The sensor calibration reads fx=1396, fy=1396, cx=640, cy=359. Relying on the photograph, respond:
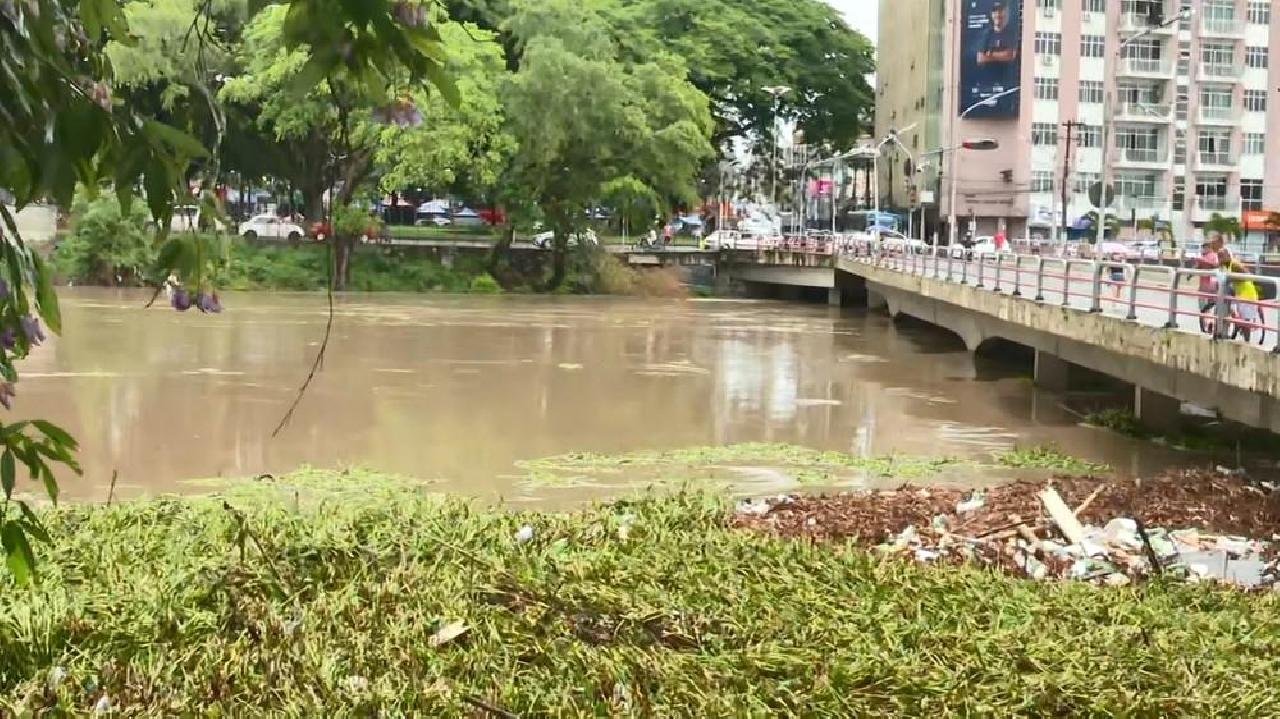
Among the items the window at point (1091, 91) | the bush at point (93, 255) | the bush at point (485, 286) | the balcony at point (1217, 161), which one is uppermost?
the window at point (1091, 91)

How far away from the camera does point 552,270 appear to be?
51438 mm

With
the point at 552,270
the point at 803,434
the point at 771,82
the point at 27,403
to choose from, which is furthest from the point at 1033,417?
the point at 771,82

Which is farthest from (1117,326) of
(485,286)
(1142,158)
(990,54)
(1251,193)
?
(1251,193)

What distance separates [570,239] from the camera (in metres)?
51.7

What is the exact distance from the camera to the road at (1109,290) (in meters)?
15.2

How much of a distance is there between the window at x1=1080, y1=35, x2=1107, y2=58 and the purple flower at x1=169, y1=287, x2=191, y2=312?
6349cm

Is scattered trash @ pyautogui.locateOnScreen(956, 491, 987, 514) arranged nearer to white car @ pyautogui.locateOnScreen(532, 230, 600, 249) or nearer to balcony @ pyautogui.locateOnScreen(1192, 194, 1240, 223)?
white car @ pyautogui.locateOnScreen(532, 230, 600, 249)

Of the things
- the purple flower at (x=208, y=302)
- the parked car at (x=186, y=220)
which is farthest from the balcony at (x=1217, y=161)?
the parked car at (x=186, y=220)

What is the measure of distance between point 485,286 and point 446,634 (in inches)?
1746

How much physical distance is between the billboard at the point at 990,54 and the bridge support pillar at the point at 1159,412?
1743 inches

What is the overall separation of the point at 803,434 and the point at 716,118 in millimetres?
45178

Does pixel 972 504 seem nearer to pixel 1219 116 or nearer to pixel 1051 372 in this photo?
pixel 1051 372

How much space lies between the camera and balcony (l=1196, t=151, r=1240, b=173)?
6366 centimetres

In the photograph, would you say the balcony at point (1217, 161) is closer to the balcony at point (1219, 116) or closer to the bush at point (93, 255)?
the balcony at point (1219, 116)
